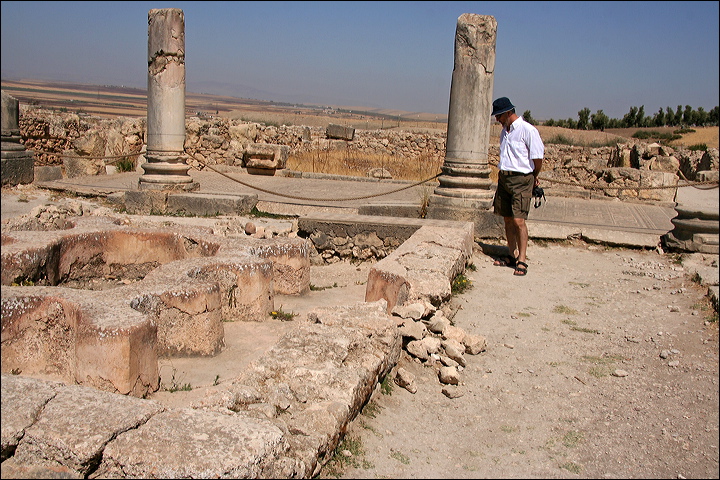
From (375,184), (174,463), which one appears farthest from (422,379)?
(375,184)

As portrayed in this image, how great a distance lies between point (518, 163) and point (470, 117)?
1.85m

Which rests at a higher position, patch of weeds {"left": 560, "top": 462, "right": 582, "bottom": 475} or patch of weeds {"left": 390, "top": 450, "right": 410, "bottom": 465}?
patch of weeds {"left": 560, "top": 462, "right": 582, "bottom": 475}

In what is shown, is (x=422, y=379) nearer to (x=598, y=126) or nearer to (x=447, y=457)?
(x=447, y=457)

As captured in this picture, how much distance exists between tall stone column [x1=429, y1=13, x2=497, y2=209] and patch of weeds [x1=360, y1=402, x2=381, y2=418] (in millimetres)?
5060

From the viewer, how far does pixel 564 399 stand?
3783 millimetres

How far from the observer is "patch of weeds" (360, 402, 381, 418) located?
344cm

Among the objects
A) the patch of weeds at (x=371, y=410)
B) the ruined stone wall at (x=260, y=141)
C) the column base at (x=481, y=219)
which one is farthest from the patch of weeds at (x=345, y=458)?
the ruined stone wall at (x=260, y=141)

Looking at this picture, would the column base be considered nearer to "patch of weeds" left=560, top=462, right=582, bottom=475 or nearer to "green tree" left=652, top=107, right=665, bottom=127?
"patch of weeds" left=560, top=462, right=582, bottom=475

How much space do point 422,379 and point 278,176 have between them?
34.2ft

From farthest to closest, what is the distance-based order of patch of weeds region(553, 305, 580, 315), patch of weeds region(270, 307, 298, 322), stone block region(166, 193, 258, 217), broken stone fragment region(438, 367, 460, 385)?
stone block region(166, 193, 258, 217)
patch of weeds region(553, 305, 580, 315)
patch of weeds region(270, 307, 298, 322)
broken stone fragment region(438, 367, 460, 385)

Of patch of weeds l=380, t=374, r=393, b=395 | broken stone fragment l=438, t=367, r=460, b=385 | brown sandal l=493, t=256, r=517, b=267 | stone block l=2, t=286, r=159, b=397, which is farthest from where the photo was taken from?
brown sandal l=493, t=256, r=517, b=267

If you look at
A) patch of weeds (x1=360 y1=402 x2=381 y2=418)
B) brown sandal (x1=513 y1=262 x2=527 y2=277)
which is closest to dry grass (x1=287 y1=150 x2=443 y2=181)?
brown sandal (x1=513 y1=262 x2=527 y2=277)

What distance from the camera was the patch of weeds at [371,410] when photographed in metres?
3.44

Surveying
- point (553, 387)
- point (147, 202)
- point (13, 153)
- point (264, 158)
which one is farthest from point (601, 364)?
point (13, 153)
